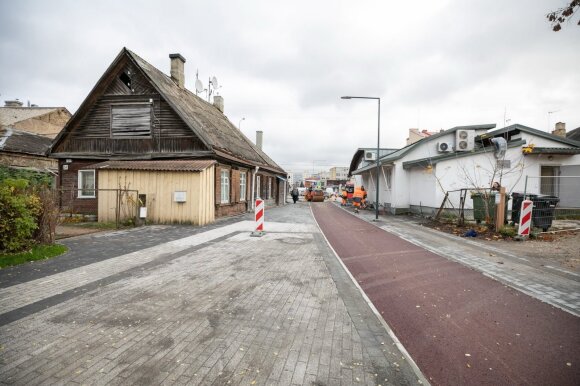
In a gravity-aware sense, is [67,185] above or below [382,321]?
above

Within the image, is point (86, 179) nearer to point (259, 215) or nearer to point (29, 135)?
point (259, 215)

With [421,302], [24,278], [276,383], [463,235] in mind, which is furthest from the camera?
[463,235]

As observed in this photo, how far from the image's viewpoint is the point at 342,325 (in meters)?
3.91

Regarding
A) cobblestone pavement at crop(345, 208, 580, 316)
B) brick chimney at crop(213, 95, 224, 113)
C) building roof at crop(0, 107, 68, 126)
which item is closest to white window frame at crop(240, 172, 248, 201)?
brick chimney at crop(213, 95, 224, 113)

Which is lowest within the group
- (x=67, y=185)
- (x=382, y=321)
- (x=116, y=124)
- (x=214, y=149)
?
(x=382, y=321)

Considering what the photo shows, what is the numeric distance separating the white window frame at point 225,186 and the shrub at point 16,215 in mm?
9331

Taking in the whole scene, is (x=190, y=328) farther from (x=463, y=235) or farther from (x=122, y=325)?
(x=463, y=235)

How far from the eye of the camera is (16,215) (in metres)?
6.97

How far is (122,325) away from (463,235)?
11.5 meters

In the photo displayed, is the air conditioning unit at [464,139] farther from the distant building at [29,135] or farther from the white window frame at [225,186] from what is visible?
the distant building at [29,135]

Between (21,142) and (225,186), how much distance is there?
2125cm

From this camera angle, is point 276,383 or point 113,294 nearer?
point 276,383

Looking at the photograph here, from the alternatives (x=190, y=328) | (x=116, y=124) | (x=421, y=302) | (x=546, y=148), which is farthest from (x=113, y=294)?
(x=546, y=148)

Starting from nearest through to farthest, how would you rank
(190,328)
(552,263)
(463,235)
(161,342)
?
(161,342) < (190,328) < (552,263) < (463,235)
